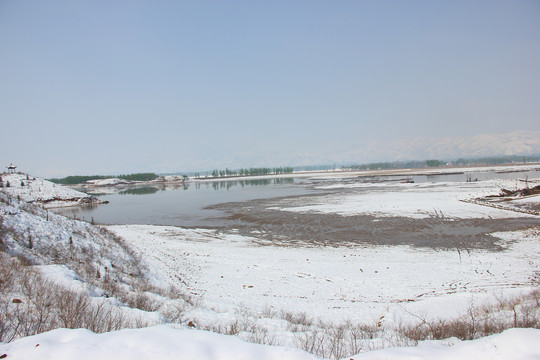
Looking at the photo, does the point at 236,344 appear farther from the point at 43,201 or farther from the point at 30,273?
the point at 43,201

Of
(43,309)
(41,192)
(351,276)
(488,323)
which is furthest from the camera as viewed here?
(41,192)

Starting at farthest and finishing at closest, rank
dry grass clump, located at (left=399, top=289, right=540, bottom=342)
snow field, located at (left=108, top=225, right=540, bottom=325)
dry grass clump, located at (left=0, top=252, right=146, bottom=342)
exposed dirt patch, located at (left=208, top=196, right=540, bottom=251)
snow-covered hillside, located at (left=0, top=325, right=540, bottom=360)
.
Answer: exposed dirt patch, located at (left=208, top=196, right=540, bottom=251)
snow field, located at (left=108, top=225, right=540, bottom=325)
dry grass clump, located at (left=399, top=289, right=540, bottom=342)
dry grass clump, located at (left=0, top=252, right=146, bottom=342)
snow-covered hillside, located at (left=0, top=325, right=540, bottom=360)

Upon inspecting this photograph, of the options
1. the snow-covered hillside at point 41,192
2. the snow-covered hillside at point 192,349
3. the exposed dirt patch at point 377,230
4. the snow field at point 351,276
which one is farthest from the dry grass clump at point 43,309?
the snow-covered hillside at point 41,192

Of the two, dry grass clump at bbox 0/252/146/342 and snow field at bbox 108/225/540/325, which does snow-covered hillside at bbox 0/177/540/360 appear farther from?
snow field at bbox 108/225/540/325

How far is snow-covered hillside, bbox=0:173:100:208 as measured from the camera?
1874 inches

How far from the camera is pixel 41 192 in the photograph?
50.7 metres

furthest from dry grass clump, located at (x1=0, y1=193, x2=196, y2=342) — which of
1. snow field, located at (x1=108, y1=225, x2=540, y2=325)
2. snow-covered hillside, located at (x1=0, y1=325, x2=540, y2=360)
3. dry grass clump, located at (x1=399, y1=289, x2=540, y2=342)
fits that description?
dry grass clump, located at (x1=399, y1=289, x2=540, y2=342)

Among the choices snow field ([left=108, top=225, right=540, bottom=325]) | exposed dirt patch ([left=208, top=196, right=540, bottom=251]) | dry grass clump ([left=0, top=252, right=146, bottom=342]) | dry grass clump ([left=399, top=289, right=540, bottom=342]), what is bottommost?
exposed dirt patch ([left=208, top=196, right=540, bottom=251])

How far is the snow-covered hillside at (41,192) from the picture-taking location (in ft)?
156

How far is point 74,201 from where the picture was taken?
53.0m

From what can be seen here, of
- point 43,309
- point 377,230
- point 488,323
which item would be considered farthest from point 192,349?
point 377,230

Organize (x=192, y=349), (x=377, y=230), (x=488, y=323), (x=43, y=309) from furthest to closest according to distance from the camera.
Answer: (x=377, y=230), (x=488, y=323), (x=43, y=309), (x=192, y=349)

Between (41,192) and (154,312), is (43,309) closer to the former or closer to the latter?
(154,312)

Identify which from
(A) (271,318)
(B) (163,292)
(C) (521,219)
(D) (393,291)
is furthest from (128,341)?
(C) (521,219)
